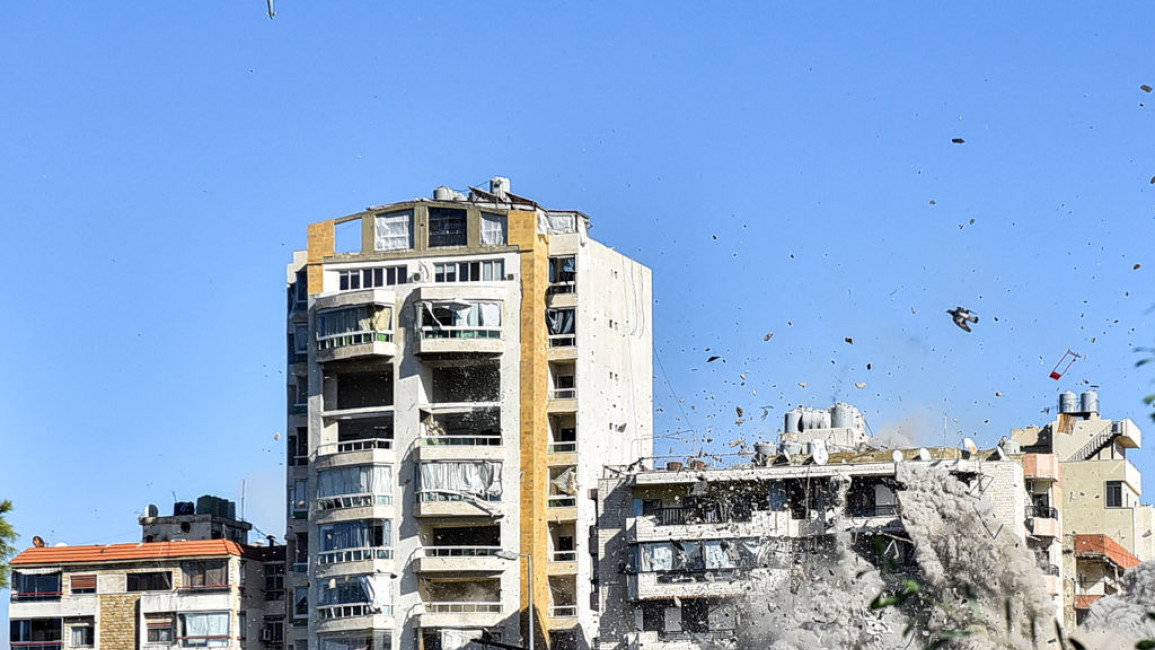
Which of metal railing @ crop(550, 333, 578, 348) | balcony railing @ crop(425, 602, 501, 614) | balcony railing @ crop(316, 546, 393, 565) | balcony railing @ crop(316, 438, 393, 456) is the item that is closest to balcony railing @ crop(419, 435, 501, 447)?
balcony railing @ crop(316, 438, 393, 456)

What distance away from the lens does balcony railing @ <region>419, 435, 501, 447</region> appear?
80.4m

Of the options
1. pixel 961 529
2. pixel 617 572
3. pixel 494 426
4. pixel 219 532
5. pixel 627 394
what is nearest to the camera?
pixel 961 529

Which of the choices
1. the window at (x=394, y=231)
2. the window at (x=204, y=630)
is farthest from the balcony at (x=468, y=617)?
the window at (x=394, y=231)

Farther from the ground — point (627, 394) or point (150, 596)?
point (627, 394)

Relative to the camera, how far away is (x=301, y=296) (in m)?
87.0

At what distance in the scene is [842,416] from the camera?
89.9 meters

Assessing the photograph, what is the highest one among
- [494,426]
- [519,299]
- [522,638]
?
[519,299]

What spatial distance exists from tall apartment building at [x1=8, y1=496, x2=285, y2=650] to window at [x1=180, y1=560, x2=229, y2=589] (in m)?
0.04

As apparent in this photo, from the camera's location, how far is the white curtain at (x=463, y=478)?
261 feet

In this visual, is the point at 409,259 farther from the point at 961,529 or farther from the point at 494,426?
the point at 961,529

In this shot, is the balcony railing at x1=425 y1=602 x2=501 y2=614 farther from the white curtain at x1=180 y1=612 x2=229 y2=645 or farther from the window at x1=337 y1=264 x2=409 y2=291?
the window at x1=337 y1=264 x2=409 y2=291

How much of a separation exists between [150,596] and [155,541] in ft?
19.7

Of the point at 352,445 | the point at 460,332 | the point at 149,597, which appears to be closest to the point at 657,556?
the point at 460,332

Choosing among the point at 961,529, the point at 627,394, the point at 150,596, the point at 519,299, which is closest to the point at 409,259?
the point at 519,299
